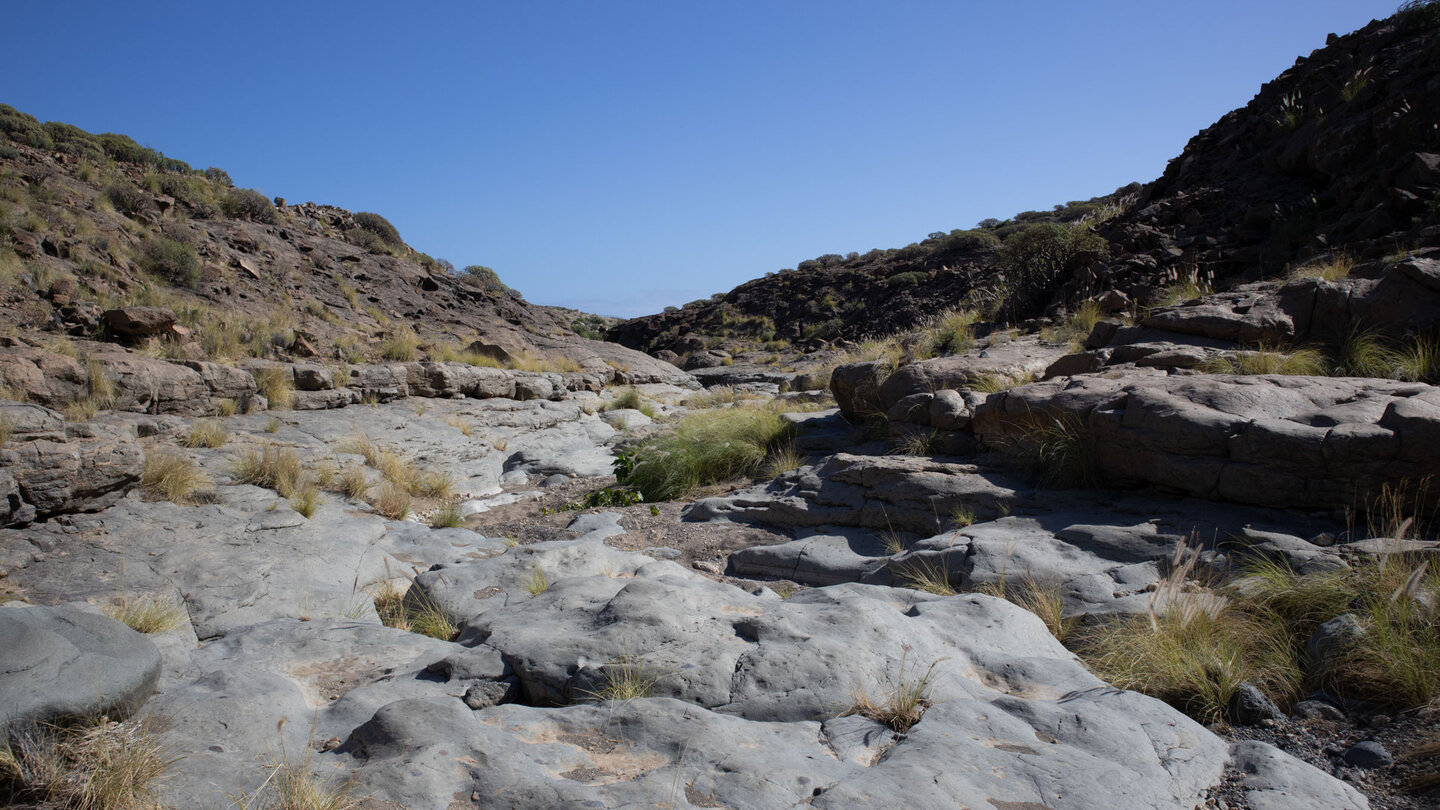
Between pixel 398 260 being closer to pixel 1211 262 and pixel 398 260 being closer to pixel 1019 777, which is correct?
pixel 1211 262

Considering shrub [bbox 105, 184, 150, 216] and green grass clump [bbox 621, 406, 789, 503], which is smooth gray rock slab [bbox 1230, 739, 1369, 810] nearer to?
green grass clump [bbox 621, 406, 789, 503]

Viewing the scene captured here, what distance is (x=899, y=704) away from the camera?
282 centimetres

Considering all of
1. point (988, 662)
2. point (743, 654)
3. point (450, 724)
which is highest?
point (450, 724)

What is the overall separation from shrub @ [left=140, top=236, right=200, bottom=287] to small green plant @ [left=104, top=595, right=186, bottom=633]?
11.3 m

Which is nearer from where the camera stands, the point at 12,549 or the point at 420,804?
the point at 420,804

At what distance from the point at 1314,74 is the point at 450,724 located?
18.5 m

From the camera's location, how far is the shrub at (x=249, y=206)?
56.7 ft

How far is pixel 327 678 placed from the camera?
335 centimetres

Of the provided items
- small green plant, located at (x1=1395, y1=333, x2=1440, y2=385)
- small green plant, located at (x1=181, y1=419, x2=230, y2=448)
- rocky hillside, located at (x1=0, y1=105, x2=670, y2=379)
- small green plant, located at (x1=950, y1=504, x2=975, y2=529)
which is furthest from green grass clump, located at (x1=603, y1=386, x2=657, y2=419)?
small green plant, located at (x1=1395, y1=333, x2=1440, y2=385)

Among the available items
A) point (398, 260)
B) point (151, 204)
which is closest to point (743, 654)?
point (151, 204)

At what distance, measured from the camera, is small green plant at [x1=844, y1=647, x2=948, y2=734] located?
9.15 ft

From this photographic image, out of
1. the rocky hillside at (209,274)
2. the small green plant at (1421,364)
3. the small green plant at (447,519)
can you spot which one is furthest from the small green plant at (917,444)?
the rocky hillside at (209,274)

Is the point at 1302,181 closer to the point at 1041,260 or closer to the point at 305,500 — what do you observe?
the point at 1041,260

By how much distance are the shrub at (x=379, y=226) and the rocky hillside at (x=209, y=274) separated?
0.27 meters
